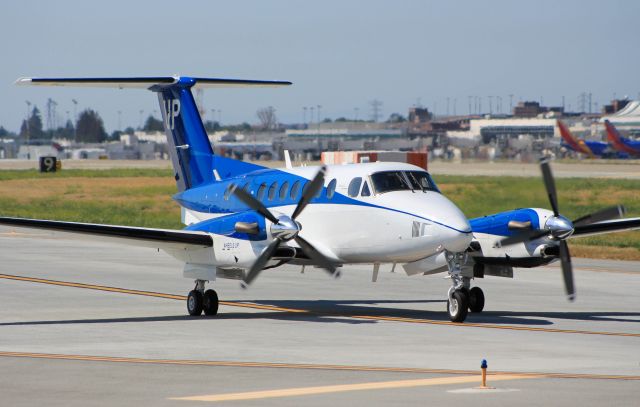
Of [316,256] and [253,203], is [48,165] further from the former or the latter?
[316,256]

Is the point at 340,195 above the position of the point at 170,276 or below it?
above

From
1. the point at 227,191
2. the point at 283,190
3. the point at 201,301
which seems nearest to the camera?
the point at 283,190

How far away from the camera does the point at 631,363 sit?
18219mm

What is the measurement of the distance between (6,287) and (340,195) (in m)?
11.5

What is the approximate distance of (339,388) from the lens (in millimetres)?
15250

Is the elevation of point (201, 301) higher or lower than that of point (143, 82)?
lower

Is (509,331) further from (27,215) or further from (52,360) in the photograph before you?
(27,215)

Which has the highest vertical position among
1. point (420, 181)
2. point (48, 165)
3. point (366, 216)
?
point (420, 181)

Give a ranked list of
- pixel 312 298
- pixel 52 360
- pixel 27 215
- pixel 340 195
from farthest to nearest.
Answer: pixel 27 215
pixel 312 298
pixel 340 195
pixel 52 360

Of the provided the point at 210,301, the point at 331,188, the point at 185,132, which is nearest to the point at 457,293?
the point at 331,188

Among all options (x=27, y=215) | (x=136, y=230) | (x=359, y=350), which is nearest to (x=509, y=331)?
(x=359, y=350)

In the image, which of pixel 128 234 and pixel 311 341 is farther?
pixel 128 234

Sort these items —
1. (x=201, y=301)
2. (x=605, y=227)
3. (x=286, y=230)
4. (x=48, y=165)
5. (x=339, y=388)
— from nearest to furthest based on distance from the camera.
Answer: (x=339, y=388)
(x=286, y=230)
(x=201, y=301)
(x=605, y=227)
(x=48, y=165)

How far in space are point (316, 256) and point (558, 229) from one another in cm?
497
